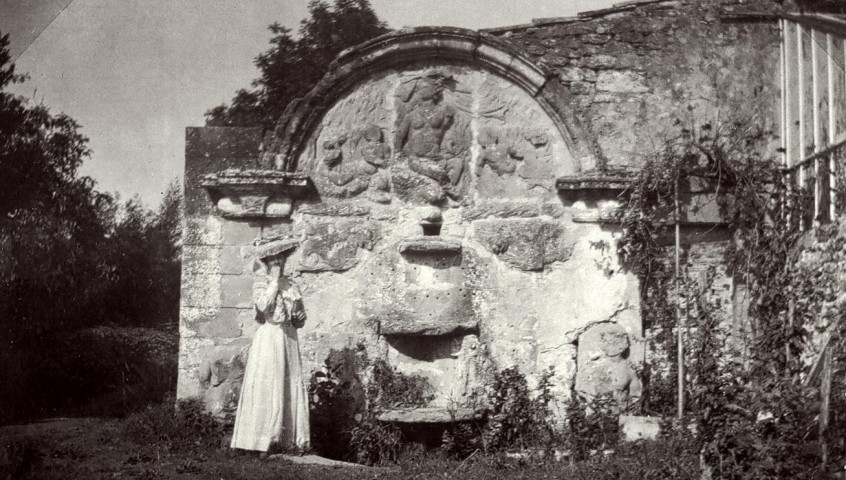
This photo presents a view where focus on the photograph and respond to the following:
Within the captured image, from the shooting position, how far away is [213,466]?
6.30 metres

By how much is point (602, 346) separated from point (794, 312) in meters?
1.62

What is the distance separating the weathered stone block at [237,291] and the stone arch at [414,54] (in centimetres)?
107

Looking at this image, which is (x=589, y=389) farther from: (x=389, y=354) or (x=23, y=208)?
(x=23, y=208)

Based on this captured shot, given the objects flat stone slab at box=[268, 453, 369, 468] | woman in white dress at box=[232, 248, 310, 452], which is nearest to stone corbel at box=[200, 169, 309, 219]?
woman in white dress at box=[232, 248, 310, 452]

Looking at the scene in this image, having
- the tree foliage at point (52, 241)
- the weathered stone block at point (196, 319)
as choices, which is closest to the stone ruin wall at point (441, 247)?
the weathered stone block at point (196, 319)

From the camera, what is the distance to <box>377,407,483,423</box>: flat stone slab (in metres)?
7.04

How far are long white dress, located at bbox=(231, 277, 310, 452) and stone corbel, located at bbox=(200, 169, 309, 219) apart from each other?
50.2 inches

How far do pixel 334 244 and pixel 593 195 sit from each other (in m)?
2.40

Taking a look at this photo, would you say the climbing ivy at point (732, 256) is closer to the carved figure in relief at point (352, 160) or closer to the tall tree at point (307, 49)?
the carved figure in relief at point (352, 160)

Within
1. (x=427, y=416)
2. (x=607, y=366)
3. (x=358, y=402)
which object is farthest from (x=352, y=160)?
(x=607, y=366)

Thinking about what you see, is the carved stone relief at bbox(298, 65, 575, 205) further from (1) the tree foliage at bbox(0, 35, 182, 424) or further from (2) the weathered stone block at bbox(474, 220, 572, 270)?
(1) the tree foliage at bbox(0, 35, 182, 424)

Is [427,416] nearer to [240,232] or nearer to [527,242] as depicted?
[527,242]

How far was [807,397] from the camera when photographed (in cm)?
604

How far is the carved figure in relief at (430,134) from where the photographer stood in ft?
26.2
